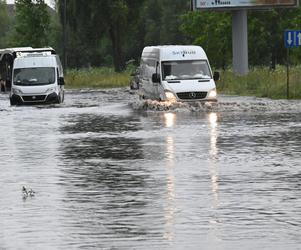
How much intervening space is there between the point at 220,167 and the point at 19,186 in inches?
150

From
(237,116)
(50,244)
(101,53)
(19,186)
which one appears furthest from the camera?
(101,53)

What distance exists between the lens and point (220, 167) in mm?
17594

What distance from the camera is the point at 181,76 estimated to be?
3794cm

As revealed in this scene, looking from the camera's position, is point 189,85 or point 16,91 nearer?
point 189,85

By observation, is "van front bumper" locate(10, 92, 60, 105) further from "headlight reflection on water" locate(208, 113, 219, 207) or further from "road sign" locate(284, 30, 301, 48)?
"headlight reflection on water" locate(208, 113, 219, 207)

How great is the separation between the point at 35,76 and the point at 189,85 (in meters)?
9.47

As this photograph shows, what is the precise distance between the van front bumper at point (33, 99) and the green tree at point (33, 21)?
145 ft

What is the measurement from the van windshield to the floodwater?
278 inches

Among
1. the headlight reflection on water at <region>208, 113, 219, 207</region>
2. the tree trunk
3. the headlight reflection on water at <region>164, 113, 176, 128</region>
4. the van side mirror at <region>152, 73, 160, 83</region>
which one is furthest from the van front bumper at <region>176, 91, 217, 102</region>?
the tree trunk

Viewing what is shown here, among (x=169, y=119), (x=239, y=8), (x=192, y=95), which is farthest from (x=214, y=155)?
(x=239, y=8)

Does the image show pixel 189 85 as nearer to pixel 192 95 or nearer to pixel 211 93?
pixel 192 95

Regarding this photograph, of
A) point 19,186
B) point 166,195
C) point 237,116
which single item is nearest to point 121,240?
point 166,195

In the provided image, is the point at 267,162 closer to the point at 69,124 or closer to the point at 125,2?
the point at 69,124

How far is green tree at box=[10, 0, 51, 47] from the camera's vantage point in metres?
88.1
